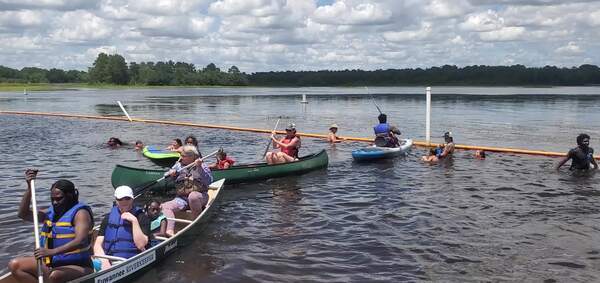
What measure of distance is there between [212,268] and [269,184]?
7.25 meters

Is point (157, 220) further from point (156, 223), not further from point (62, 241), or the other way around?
point (62, 241)

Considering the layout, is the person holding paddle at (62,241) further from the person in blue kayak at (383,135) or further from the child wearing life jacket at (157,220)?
the person in blue kayak at (383,135)

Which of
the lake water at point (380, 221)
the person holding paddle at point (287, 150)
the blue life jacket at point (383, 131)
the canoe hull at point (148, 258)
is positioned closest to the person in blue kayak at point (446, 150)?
the lake water at point (380, 221)

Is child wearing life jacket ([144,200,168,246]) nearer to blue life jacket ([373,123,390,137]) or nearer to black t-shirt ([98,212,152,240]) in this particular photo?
black t-shirt ([98,212,152,240])

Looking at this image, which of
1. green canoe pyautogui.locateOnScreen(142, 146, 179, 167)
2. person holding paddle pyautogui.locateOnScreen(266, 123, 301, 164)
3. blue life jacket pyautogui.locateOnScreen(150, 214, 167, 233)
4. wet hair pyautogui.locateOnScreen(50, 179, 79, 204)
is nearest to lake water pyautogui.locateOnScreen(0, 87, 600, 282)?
blue life jacket pyautogui.locateOnScreen(150, 214, 167, 233)

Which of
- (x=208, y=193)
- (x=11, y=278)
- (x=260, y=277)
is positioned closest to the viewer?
(x=11, y=278)

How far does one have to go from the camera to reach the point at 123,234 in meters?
8.29

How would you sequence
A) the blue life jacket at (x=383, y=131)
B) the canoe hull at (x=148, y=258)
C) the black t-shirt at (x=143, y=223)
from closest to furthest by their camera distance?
the canoe hull at (x=148, y=258) → the black t-shirt at (x=143, y=223) → the blue life jacket at (x=383, y=131)

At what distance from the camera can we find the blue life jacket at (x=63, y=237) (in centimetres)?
724

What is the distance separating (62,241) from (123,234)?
113 cm

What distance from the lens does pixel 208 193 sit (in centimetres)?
1295

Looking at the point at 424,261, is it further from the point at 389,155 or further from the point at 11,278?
the point at 389,155

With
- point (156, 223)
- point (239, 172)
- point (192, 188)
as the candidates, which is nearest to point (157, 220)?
point (156, 223)

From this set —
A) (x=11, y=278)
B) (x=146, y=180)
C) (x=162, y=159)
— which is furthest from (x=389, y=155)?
→ (x=11, y=278)
